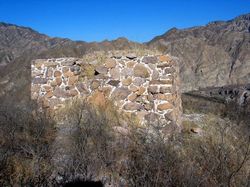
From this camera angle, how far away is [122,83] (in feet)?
30.8

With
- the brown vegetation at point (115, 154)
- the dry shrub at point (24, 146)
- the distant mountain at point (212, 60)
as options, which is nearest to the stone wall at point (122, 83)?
the brown vegetation at point (115, 154)

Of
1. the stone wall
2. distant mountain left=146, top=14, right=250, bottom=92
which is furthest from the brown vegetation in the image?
distant mountain left=146, top=14, right=250, bottom=92

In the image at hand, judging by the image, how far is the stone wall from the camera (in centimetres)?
923

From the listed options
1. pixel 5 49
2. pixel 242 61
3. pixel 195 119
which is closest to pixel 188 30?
pixel 242 61

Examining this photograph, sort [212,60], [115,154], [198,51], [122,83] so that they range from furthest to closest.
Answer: [198,51] → [212,60] → [122,83] → [115,154]

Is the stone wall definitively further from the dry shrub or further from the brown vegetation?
the dry shrub

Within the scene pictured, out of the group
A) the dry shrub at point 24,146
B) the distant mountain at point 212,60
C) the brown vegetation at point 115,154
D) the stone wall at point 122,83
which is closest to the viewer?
the brown vegetation at point 115,154

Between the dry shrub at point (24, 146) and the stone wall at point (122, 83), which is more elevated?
the stone wall at point (122, 83)

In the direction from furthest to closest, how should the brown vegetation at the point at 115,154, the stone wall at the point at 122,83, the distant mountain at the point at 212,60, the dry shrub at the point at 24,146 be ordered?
1. the distant mountain at the point at 212,60
2. the stone wall at the point at 122,83
3. the dry shrub at the point at 24,146
4. the brown vegetation at the point at 115,154

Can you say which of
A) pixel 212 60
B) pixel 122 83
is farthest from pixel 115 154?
pixel 212 60

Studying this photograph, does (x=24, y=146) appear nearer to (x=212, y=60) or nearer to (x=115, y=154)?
(x=115, y=154)

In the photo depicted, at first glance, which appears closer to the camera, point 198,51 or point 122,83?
point 122,83

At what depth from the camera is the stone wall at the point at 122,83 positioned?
364 inches

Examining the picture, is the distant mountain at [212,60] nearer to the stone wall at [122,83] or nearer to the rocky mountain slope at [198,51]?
the rocky mountain slope at [198,51]
